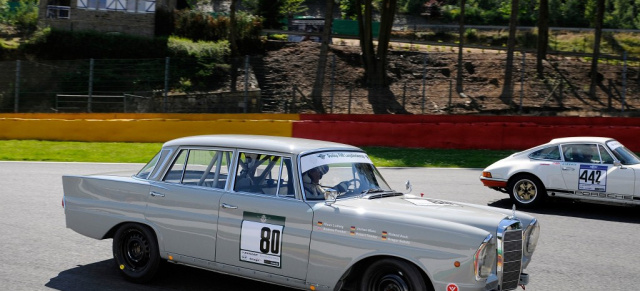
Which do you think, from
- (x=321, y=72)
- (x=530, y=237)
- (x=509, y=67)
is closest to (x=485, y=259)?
(x=530, y=237)

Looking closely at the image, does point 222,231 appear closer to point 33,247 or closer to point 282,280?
point 282,280

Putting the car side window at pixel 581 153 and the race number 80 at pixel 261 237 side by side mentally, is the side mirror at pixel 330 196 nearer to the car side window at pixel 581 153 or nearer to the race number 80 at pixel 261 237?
the race number 80 at pixel 261 237

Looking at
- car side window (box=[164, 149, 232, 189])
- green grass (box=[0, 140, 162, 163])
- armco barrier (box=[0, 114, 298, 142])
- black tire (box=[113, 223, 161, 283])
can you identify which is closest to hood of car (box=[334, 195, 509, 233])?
car side window (box=[164, 149, 232, 189])

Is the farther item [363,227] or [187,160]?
[187,160]

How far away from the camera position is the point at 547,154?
1252cm

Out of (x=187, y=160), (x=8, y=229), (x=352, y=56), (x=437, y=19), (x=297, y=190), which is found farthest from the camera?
(x=437, y=19)

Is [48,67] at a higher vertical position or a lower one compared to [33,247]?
higher

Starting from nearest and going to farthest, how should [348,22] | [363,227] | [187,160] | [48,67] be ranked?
[363,227]
[187,160]
[48,67]
[348,22]

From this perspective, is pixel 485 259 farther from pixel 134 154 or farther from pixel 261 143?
pixel 134 154

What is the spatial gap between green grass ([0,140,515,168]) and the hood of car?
1219 cm

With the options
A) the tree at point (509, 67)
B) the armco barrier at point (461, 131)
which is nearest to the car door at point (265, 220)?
the armco barrier at point (461, 131)

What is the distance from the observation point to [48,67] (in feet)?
96.8

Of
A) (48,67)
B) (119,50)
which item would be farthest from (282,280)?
(119,50)

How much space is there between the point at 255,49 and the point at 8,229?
1271 inches
